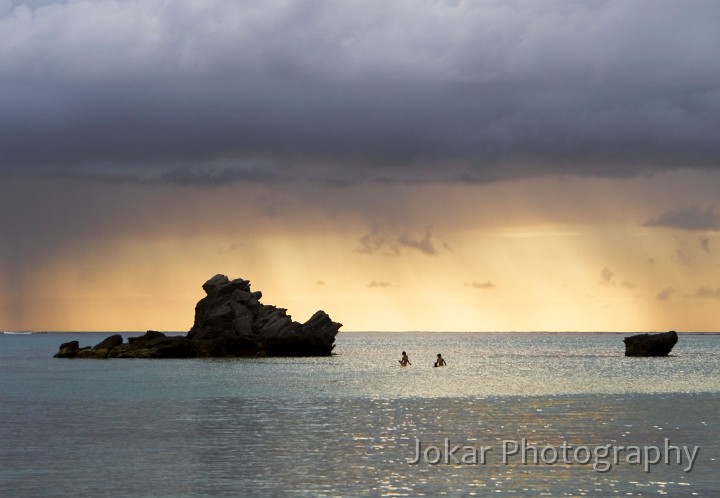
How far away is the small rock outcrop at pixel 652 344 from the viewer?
184 m

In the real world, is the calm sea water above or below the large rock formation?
below

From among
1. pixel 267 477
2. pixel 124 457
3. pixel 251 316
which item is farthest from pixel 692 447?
pixel 251 316

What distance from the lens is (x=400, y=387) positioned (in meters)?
98.4

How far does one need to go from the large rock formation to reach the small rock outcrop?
56.8 meters

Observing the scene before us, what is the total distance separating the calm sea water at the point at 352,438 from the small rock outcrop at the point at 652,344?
85.9 metres

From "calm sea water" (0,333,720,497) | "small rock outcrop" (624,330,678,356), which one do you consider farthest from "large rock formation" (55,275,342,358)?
"calm sea water" (0,333,720,497)

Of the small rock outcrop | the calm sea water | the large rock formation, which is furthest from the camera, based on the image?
the small rock outcrop

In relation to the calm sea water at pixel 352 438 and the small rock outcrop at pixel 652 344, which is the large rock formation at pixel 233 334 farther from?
the calm sea water at pixel 352 438

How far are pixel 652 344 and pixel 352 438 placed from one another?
143m

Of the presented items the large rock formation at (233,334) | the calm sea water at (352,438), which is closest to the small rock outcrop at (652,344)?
the large rock formation at (233,334)

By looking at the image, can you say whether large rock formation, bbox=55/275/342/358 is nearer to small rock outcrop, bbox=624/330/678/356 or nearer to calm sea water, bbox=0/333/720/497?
small rock outcrop, bbox=624/330/678/356

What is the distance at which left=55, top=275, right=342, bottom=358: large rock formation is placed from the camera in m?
164

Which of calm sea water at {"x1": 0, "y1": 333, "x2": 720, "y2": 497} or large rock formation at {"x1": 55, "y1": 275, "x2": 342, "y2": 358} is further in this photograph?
large rock formation at {"x1": 55, "y1": 275, "x2": 342, "y2": 358}

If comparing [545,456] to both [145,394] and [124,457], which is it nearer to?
[124,457]
